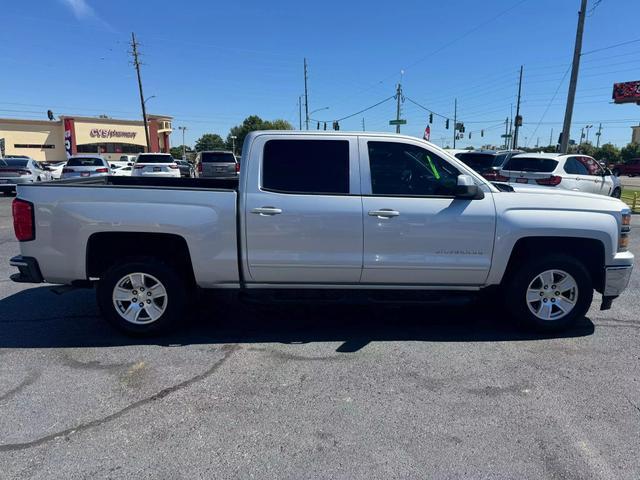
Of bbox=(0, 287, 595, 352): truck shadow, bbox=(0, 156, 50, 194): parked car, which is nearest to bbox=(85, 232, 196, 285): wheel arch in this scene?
bbox=(0, 287, 595, 352): truck shadow

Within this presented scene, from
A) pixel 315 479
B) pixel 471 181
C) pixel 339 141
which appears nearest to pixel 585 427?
pixel 315 479

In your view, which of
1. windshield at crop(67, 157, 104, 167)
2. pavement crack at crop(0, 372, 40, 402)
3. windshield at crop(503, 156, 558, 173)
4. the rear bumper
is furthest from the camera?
windshield at crop(67, 157, 104, 167)

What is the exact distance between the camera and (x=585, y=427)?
3.02 meters

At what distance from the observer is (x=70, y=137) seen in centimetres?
5478

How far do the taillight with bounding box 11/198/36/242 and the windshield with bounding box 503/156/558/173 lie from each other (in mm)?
11314

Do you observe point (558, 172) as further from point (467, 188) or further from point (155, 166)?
point (155, 166)

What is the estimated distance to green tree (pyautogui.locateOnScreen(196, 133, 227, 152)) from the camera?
117963 millimetres

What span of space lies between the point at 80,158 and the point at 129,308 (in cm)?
1797

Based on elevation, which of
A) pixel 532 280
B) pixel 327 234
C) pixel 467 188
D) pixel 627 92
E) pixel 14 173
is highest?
pixel 627 92

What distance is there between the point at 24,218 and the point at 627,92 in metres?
58.3

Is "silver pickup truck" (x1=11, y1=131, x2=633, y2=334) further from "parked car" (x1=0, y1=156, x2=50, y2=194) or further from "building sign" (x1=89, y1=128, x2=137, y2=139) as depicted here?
"building sign" (x1=89, y1=128, x2=137, y2=139)

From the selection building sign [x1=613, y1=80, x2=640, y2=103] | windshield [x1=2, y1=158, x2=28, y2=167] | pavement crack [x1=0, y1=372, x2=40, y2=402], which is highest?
building sign [x1=613, y1=80, x2=640, y2=103]

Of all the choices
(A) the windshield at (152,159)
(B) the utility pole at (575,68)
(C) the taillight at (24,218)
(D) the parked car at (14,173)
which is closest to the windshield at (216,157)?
(A) the windshield at (152,159)

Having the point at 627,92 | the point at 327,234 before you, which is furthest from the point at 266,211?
the point at 627,92
